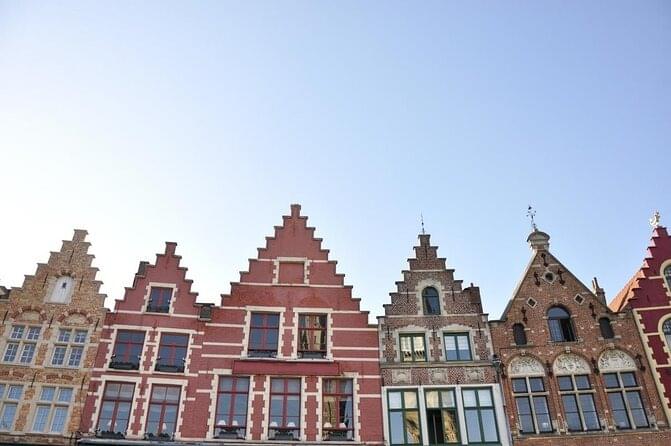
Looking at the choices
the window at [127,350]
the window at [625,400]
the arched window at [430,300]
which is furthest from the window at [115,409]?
the window at [625,400]

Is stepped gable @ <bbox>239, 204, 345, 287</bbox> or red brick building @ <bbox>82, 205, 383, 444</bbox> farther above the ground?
stepped gable @ <bbox>239, 204, 345, 287</bbox>

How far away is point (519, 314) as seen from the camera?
2322 centimetres

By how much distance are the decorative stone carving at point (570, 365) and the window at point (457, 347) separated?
333cm

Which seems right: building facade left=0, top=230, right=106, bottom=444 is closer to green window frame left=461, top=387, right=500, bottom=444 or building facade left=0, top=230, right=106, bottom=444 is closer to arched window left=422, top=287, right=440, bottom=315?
arched window left=422, top=287, right=440, bottom=315

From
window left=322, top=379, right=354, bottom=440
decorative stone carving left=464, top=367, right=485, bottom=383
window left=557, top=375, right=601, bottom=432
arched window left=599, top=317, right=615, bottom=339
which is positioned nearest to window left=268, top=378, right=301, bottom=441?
window left=322, top=379, right=354, bottom=440

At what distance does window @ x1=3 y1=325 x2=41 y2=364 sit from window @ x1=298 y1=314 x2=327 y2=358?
10.3 metres

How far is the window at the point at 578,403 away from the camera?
20828mm

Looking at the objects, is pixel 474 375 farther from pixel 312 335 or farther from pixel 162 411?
pixel 162 411

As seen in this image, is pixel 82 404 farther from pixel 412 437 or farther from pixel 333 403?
pixel 412 437

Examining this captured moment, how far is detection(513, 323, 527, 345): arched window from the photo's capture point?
2275cm

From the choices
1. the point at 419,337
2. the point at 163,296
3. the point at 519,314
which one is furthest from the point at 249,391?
the point at 519,314

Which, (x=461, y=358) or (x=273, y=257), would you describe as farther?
(x=273, y=257)

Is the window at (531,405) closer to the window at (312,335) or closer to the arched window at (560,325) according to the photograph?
the arched window at (560,325)

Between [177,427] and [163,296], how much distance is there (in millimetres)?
5453
